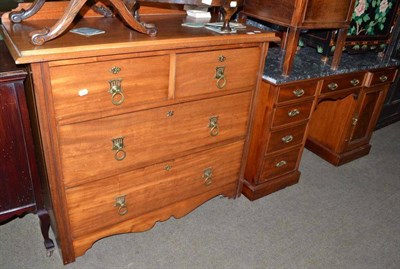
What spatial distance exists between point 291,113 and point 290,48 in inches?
17.1

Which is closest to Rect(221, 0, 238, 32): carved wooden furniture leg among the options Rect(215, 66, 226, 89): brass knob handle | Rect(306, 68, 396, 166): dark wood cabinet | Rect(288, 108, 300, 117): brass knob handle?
Rect(215, 66, 226, 89): brass knob handle

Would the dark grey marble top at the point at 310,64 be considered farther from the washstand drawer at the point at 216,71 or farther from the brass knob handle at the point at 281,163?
the brass knob handle at the point at 281,163

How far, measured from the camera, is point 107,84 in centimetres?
153

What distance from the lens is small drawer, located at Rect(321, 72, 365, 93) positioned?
7.95ft

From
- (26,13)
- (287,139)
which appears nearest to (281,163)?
(287,139)

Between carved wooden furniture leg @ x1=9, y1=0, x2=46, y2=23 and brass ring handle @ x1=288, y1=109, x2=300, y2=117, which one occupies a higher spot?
carved wooden furniture leg @ x1=9, y1=0, x2=46, y2=23

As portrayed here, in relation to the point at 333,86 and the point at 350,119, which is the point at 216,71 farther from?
the point at 350,119

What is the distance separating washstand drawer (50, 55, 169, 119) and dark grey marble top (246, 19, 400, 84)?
80 centimetres

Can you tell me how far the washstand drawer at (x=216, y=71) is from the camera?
68.6 inches

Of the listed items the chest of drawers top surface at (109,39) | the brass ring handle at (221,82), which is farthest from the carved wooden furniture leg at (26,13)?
the brass ring handle at (221,82)

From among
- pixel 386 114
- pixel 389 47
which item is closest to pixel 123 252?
pixel 389 47

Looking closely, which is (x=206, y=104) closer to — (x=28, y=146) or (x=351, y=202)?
(x=28, y=146)

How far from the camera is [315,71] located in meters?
2.32

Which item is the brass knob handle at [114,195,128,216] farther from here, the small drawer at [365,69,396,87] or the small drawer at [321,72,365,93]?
the small drawer at [365,69,396,87]
